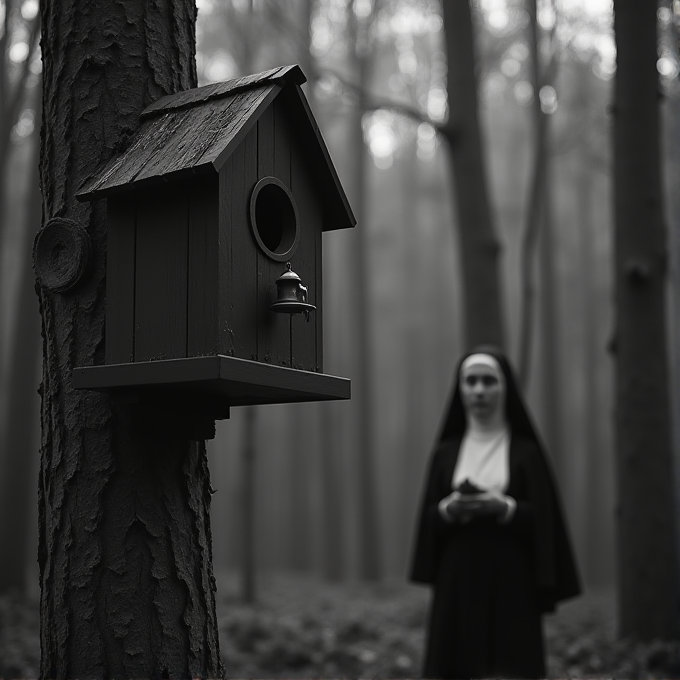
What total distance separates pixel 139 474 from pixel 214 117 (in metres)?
1.19

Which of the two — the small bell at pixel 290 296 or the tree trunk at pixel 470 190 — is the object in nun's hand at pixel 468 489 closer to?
the small bell at pixel 290 296

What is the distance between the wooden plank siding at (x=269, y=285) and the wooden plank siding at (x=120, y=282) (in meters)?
0.41

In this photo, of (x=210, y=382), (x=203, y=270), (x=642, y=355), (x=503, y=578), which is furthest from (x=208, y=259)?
(x=642, y=355)

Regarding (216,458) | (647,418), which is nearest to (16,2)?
(647,418)

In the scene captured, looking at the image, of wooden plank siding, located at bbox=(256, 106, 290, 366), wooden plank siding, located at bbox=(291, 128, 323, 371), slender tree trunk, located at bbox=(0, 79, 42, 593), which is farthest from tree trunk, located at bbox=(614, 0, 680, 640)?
slender tree trunk, located at bbox=(0, 79, 42, 593)

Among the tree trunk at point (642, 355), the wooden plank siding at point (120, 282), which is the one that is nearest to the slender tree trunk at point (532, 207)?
the tree trunk at point (642, 355)

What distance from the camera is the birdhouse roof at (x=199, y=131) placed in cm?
269

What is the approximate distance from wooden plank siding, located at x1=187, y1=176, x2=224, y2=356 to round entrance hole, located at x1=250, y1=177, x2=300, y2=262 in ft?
0.61

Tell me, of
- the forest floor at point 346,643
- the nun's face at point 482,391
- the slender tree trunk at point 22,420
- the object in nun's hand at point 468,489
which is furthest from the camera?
the slender tree trunk at point 22,420

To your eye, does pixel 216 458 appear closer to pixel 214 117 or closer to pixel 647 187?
pixel 647 187

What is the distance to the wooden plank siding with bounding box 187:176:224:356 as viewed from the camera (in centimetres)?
267

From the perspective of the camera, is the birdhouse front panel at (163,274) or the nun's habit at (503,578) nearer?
the birdhouse front panel at (163,274)

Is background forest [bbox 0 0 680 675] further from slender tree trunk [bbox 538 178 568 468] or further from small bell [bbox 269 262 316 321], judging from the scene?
small bell [bbox 269 262 316 321]

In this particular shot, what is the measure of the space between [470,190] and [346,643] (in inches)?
176
